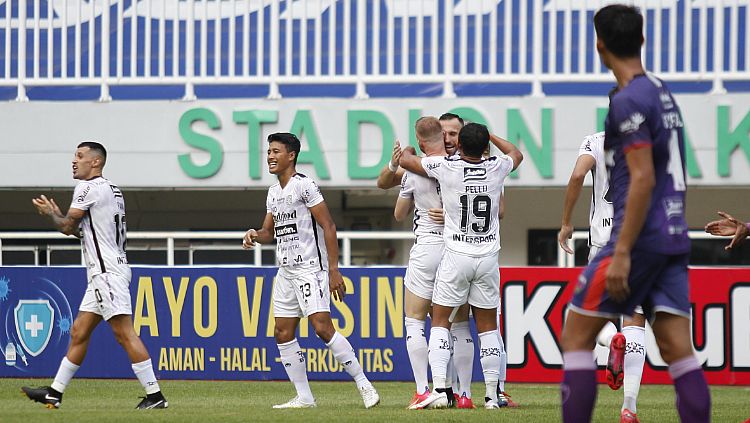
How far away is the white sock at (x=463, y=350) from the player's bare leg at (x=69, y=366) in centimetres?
249

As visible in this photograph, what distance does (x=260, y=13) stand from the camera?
51.1 ft

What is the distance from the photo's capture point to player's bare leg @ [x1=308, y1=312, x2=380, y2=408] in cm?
905

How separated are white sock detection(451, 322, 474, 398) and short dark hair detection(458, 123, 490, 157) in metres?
1.37

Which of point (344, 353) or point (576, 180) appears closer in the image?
point (576, 180)

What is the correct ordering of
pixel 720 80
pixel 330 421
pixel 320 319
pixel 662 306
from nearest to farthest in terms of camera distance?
pixel 662 306
pixel 330 421
pixel 320 319
pixel 720 80

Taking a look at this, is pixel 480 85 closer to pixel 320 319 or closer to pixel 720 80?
pixel 720 80

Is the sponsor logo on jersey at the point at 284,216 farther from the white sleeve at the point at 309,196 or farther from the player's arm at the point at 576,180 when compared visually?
the player's arm at the point at 576,180

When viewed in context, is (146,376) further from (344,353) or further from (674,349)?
(674,349)

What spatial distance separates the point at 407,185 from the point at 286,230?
894mm

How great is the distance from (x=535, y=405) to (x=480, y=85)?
6993 millimetres

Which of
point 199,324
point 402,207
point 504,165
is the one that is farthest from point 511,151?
point 199,324

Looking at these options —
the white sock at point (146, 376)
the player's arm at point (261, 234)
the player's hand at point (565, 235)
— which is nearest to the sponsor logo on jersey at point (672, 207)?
the player's hand at point (565, 235)

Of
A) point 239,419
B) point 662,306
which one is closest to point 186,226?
point 239,419

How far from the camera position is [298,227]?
30.2ft
